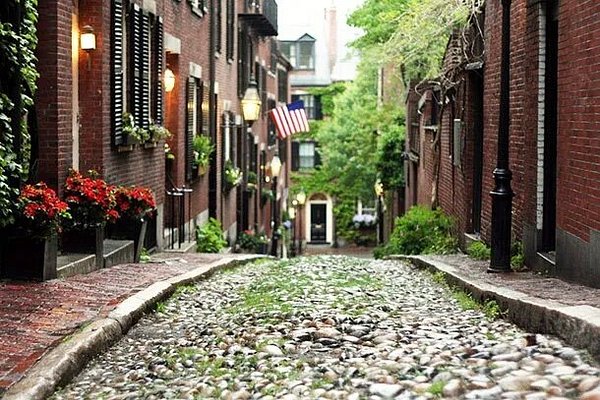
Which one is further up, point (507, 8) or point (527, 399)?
point (507, 8)

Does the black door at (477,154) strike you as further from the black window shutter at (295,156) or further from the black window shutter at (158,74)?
the black window shutter at (295,156)

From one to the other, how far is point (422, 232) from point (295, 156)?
45.5 metres

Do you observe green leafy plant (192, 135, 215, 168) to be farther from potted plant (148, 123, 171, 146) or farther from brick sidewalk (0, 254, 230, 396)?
brick sidewalk (0, 254, 230, 396)

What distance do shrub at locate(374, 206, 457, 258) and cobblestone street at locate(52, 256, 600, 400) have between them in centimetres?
1021

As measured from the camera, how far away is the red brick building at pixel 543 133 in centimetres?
1042

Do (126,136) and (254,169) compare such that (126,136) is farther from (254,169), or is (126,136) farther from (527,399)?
(254,169)

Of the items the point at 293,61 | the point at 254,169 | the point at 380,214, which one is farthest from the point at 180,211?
the point at 293,61

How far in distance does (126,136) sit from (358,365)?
9162 millimetres

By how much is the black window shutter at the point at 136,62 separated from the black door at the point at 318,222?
51686 millimetres

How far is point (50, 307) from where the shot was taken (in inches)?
372

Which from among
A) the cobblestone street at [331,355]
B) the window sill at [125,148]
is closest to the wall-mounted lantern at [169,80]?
the window sill at [125,148]

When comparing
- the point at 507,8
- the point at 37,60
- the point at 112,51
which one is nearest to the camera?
the point at 37,60

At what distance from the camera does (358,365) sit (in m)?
7.01

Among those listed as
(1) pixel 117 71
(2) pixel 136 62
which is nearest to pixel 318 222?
(2) pixel 136 62
